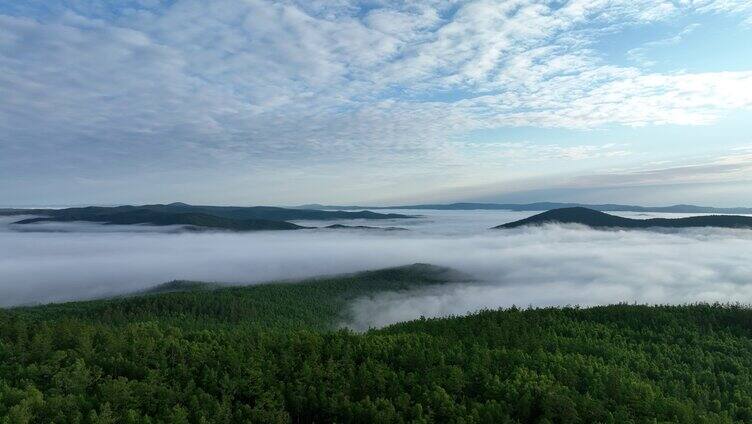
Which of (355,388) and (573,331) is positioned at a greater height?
(355,388)

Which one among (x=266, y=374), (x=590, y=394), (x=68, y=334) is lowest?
(x=590, y=394)

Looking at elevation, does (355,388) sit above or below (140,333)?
below

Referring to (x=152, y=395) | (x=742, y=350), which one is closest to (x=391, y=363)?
(x=152, y=395)

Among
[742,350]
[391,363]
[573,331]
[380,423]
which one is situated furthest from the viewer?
[573,331]

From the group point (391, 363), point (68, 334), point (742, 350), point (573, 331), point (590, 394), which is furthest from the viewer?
point (573, 331)

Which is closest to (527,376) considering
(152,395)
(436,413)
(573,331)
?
(436,413)

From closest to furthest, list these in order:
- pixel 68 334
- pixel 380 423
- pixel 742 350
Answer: pixel 380 423 < pixel 68 334 < pixel 742 350

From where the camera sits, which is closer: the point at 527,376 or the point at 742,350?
the point at 527,376

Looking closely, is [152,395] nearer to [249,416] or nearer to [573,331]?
[249,416]

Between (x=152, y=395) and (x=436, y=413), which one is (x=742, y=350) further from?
(x=152, y=395)
